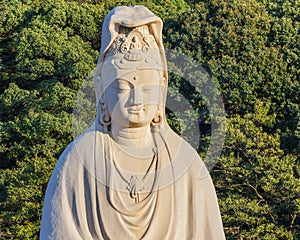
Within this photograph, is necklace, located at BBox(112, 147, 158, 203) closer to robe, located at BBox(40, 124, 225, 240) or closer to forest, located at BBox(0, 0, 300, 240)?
robe, located at BBox(40, 124, 225, 240)

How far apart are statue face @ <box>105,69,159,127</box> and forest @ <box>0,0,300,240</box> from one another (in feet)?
58.6

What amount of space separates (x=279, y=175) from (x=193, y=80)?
321 centimetres

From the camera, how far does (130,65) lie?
1383 cm

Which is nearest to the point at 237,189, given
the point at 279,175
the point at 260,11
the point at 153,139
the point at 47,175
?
the point at 279,175

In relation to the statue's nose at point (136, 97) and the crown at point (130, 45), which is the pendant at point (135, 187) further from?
the crown at point (130, 45)

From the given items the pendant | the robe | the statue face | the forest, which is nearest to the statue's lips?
the statue face

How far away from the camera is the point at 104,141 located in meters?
13.9

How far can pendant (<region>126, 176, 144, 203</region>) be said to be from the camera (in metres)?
13.8

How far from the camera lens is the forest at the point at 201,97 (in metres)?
32.8

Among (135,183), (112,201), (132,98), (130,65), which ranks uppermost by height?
(130,65)

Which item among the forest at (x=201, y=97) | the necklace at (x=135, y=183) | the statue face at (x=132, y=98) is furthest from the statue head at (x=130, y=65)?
the forest at (x=201, y=97)

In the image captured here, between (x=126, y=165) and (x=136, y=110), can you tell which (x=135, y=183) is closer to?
(x=126, y=165)

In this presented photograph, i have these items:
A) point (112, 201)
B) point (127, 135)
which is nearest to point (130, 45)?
point (127, 135)

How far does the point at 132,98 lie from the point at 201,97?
2210 cm
